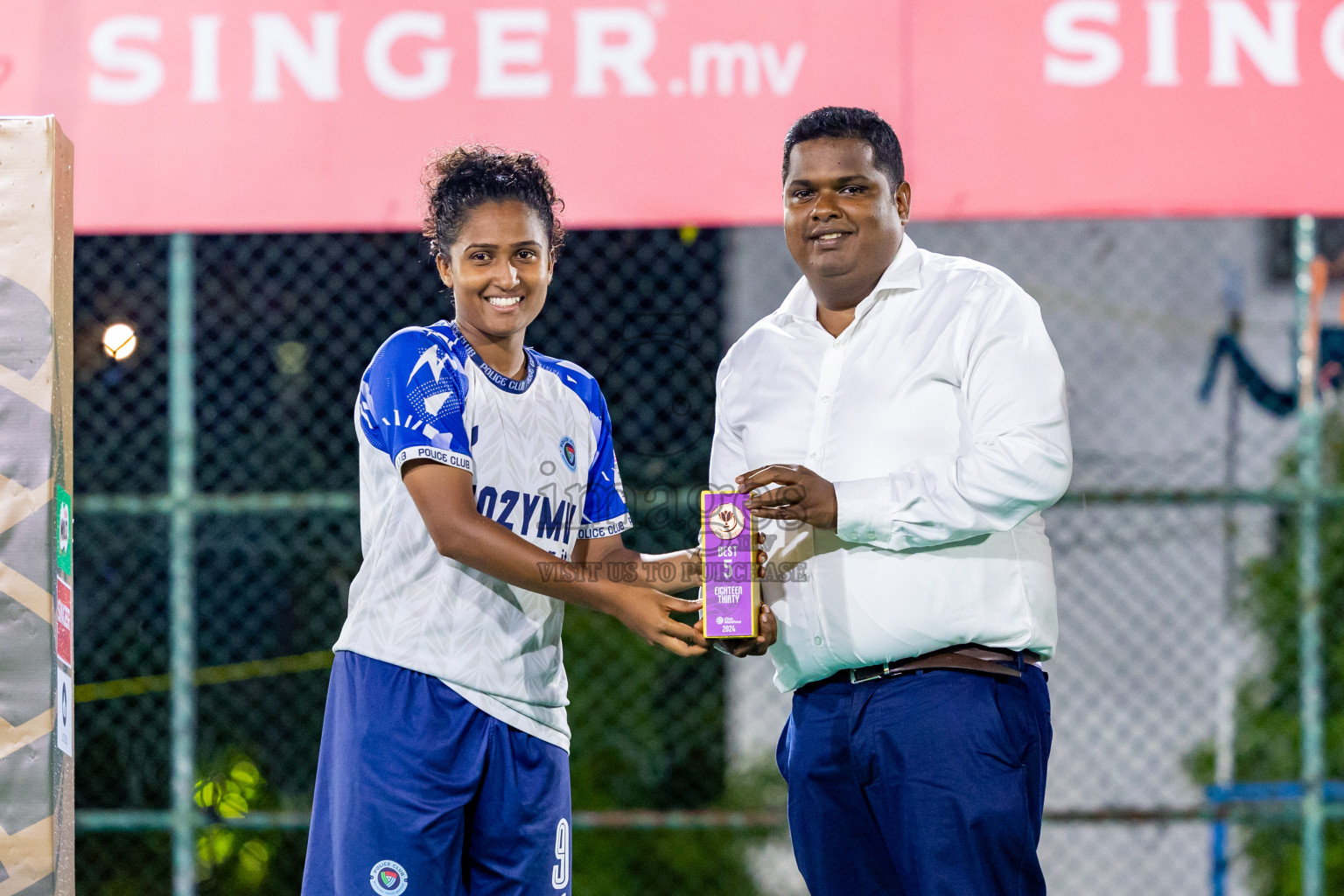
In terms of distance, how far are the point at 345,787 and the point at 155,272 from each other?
3.89 metres

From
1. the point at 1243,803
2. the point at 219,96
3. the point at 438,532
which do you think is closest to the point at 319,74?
the point at 219,96

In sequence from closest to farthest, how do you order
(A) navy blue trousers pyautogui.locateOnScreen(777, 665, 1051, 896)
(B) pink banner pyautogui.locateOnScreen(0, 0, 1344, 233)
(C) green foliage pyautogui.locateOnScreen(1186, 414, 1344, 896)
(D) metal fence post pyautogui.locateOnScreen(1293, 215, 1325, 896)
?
(A) navy blue trousers pyautogui.locateOnScreen(777, 665, 1051, 896), (B) pink banner pyautogui.locateOnScreen(0, 0, 1344, 233), (D) metal fence post pyautogui.locateOnScreen(1293, 215, 1325, 896), (C) green foliage pyautogui.locateOnScreen(1186, 414, 1344, 896)

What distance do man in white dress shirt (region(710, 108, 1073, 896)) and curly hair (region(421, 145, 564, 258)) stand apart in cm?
51

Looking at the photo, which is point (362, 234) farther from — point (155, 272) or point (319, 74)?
point (319, 74)

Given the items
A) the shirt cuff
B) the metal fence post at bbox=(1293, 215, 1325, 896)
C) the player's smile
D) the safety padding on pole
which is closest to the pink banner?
the metal fence post at bbox=(1293, 215, 1325, 896)

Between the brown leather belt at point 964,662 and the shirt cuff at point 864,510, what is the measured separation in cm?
23

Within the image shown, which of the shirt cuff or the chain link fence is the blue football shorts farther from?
the chain link fence

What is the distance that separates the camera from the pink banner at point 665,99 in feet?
12.4

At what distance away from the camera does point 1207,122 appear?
3.77m

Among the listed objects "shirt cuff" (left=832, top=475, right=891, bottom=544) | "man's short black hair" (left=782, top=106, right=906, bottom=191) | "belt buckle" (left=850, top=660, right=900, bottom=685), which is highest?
"man's short black hair" (left=782, top=106, right=906, bottom=191)

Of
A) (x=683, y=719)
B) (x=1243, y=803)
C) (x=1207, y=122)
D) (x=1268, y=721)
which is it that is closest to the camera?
(x=1207, y=122)

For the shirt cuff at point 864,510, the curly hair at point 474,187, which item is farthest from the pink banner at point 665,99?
the shirt cuff at point 864,510

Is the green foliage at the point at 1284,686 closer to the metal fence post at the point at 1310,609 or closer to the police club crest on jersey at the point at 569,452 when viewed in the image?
the metal fence post at the point at 1310,609

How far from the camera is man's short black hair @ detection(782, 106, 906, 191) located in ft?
8.07
